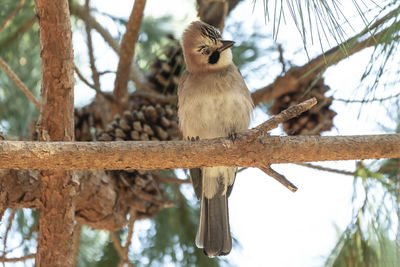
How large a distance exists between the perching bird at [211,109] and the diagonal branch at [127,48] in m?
0.30

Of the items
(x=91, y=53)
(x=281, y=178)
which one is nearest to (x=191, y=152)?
(x=281, y=178)

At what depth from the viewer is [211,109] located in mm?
2736

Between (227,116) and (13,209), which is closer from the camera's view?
(13,209)

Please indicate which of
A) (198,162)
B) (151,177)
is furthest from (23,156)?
(151,177)

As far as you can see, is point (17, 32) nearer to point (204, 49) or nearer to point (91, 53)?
point (91, 53)

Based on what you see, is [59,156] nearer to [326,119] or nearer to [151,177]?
[151,177]

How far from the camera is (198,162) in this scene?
196cm

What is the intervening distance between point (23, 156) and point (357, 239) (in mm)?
1469

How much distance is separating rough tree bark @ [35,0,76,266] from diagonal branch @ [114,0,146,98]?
65 centimetres

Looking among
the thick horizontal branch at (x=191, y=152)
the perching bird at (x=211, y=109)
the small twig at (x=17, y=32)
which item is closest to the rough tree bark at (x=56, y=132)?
the thick horizontal branch at (x=191, y=152)

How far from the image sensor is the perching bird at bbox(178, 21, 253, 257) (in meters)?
2.75

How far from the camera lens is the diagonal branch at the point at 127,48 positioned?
2717 millimetres

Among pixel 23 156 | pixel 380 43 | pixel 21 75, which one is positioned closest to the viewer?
pixel 23 156

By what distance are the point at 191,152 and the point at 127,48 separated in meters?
1.12
